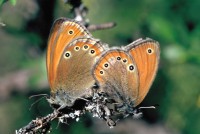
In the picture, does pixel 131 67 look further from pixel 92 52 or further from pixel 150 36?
pixel 150 36

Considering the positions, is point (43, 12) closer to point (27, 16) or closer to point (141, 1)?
point (27, 16)

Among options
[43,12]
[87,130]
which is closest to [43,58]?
[43,12]

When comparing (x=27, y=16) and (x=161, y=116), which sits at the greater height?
(x=27, y=16)

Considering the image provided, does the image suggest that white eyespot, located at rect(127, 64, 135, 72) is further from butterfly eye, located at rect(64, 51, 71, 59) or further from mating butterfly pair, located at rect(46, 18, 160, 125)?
butterfly eye, located at rect(64, 51, 71, 59)

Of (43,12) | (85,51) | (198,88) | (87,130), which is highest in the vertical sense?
(43,12)

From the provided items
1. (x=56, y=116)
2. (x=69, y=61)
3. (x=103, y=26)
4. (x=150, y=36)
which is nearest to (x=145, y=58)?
(x=103, y=26)

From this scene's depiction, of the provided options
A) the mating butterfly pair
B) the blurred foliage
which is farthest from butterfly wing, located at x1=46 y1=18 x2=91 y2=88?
the blurred foliage
